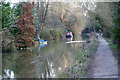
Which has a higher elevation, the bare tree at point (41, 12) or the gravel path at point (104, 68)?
the bare tree at point (41, 12)

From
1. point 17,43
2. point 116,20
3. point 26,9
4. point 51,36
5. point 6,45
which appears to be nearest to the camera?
point 116,20

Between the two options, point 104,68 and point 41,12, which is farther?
point 41,12

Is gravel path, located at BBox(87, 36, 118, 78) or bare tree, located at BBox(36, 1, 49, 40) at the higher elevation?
bare tree, located at BBox(36, 1, 49, 40)

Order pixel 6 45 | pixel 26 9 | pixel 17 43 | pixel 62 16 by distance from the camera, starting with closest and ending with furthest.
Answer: pixel 62 16 < pixel 6 45 < pixel 17 43 < pixel 26 9

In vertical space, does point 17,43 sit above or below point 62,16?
below

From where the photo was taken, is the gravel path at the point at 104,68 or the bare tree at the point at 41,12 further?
the bare tree at the point at 41,12

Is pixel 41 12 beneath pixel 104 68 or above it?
above

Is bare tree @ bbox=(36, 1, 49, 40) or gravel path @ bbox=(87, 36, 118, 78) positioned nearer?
gravel path @ bbox=(87, 36, 118, 78)

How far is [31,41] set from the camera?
1298cm

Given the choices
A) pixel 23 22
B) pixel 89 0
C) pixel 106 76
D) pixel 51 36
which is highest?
pixel 89 0

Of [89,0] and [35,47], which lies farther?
[35,47]

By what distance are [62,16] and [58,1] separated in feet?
2.67

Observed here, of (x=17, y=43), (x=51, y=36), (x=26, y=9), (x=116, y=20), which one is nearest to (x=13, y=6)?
(x=26, y=9)

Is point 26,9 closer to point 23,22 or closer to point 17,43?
point 23,22
